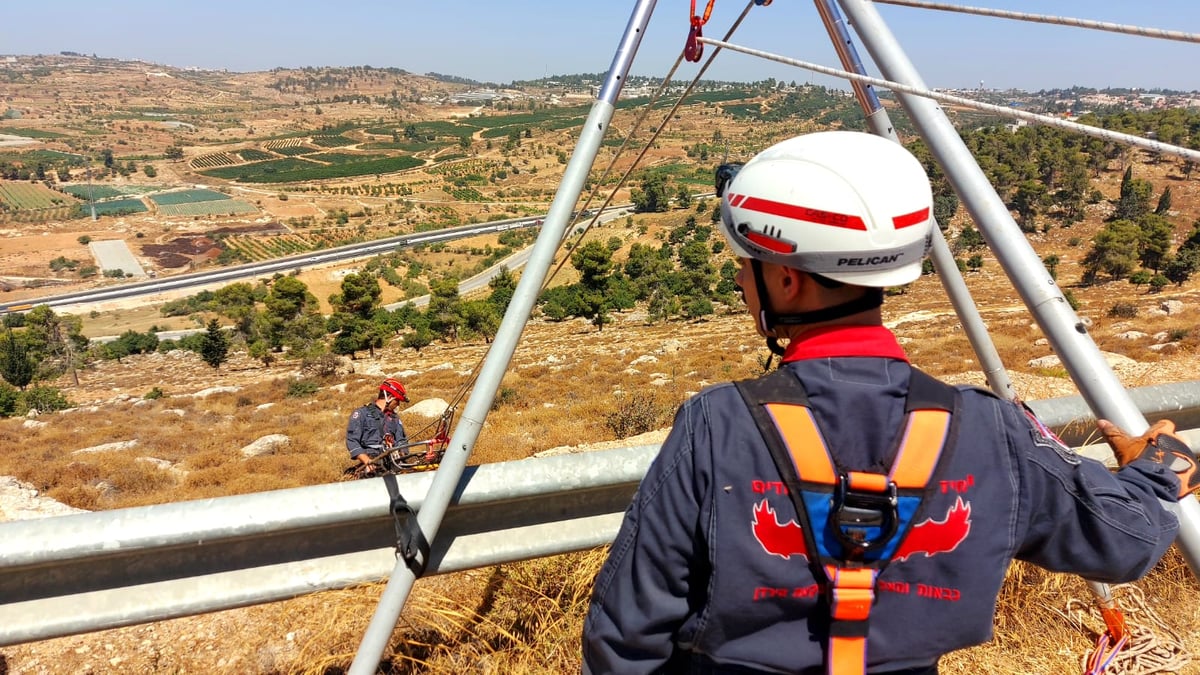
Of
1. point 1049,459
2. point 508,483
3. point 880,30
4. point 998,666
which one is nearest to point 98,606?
point 508,483

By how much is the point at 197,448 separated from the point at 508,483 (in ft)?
52.7

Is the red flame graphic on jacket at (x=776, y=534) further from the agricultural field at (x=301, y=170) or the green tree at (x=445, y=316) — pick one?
the agricultural field at (x=301, y=170)

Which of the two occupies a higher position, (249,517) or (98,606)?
(249,517)

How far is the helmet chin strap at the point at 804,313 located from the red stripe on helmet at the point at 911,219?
158mm

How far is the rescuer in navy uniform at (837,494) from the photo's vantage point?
1.32 metres

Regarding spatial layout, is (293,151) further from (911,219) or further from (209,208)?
(911,219)

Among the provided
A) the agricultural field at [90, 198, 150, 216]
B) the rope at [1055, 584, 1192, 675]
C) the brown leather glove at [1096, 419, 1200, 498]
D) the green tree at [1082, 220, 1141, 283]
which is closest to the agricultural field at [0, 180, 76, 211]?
the agricultural field at [90, 198, 150, 216]

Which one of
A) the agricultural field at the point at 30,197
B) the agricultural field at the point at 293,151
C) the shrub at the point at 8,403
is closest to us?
the shrub at the point at 8,403

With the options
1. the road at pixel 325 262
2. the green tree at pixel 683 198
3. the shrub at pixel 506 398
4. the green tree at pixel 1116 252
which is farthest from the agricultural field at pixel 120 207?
the green tree at pixel 1116 252

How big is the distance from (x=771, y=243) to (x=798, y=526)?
64cm

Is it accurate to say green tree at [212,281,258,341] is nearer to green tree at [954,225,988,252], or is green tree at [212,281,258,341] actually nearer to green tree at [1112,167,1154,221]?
green tree at [954,225,988,252]

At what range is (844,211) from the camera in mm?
1438

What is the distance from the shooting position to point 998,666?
3.17 metres

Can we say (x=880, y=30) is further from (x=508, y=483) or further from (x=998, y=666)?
(x=998, y=666)
